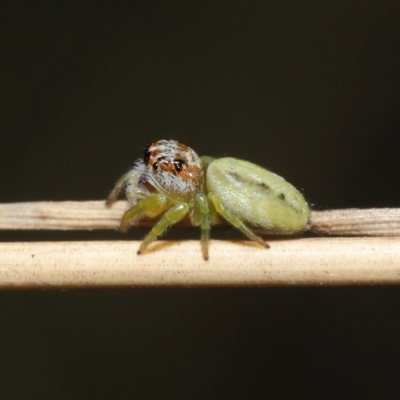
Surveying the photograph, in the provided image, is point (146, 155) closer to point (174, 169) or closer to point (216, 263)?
point (174, 169)

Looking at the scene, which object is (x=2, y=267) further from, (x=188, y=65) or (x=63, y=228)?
(x=188, y=65)

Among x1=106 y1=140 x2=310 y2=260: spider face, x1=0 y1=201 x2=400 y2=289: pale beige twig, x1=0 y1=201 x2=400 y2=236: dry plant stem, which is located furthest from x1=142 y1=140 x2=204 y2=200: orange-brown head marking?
x1=0 y1=201 x2=400 y2=289: pale beige twig

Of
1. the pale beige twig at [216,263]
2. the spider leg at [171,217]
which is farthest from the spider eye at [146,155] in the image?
the pale beige twig at [216,263]

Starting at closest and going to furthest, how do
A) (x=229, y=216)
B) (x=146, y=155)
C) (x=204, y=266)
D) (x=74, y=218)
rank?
(x=204, y=266) < (x=74, y=218) < (x=229, y=216) < (x=146, y=155)

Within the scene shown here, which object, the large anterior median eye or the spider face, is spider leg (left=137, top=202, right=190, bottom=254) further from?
the large anterior median eye

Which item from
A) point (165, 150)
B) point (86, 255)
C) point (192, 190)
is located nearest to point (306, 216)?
point (192, 190)

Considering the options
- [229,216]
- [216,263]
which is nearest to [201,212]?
[229,216]
